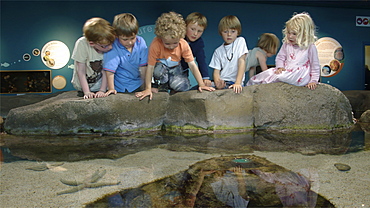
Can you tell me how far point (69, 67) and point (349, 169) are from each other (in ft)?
24.9

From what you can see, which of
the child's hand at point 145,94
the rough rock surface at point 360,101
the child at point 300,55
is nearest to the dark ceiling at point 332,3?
the rough rock surface at point 360,101

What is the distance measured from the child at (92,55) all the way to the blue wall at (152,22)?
14.1ft

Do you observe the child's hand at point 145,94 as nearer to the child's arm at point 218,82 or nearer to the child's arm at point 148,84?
the child's arm at point 148,84

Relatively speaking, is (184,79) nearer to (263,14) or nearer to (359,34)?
(263,14)

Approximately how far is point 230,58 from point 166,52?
1.08 meters

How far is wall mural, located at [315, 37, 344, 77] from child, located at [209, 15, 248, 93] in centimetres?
625

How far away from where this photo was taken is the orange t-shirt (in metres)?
3.70

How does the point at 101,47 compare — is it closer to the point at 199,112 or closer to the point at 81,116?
the point at 81,116

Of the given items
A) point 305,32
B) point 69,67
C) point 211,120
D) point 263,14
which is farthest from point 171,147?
point 263,14

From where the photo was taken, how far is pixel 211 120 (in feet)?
12.2

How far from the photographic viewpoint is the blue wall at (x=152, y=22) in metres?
7.68

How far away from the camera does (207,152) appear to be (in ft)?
8.51

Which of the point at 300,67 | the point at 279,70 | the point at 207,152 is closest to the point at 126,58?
the point at 207,152

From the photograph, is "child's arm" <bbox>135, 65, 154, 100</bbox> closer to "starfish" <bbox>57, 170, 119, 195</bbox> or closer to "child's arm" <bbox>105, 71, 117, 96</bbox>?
"child's arm" <bbox>105, 71, 117, 96</bbox>
